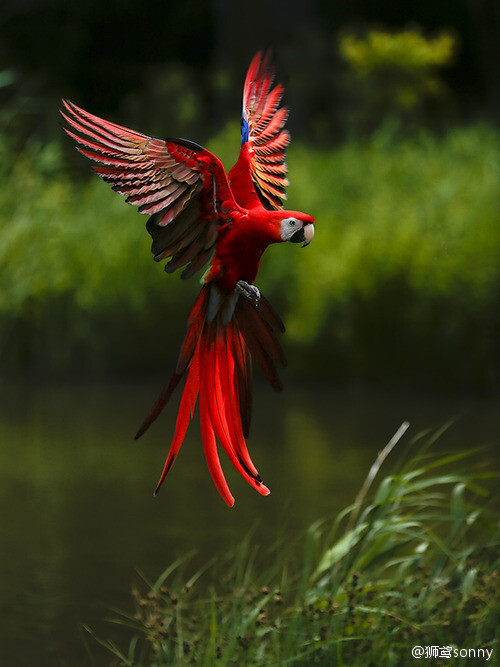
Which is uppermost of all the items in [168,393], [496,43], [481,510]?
[496,43]

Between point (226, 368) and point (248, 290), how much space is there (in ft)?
0.35

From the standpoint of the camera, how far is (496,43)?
37.2ft

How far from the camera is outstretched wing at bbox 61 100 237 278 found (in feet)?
3.72

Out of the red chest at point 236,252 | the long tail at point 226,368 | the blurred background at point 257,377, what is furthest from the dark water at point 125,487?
the red chest at point 236,252

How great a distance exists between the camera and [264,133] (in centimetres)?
133

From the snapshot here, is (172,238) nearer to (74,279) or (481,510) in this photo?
(481,510)

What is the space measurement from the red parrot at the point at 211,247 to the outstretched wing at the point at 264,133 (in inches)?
0.9

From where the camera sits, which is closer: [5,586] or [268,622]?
[268,622]

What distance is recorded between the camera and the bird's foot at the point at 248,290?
1.18 metres

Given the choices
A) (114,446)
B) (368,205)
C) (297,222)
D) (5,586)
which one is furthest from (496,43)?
(297,222)

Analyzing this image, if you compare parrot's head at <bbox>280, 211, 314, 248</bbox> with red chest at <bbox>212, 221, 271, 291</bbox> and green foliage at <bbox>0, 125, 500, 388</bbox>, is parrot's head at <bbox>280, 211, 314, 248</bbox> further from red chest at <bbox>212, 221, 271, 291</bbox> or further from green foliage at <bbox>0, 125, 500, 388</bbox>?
green foliage at <bbox>0, 125, 500, 388</bbox>

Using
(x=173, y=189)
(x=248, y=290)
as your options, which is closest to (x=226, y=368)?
(x=248, y=290)

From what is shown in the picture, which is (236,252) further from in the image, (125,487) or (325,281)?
(325,281)

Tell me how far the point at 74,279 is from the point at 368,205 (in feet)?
6.95
